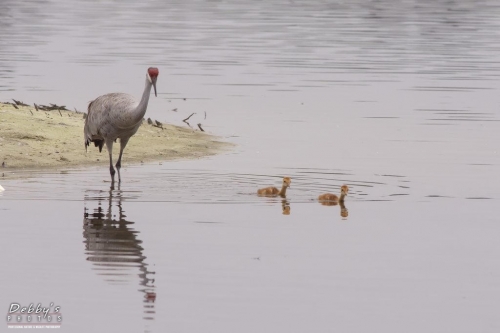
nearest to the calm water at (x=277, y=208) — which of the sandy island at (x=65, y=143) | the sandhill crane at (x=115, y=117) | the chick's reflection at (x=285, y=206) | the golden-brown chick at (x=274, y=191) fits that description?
the chick's reflection at (x=285, y=206)

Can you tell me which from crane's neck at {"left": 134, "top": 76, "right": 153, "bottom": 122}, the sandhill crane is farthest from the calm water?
crane's neck at {"left": 134, "top": 76, "right": 153, "bottom": 122}

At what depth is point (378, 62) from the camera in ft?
119

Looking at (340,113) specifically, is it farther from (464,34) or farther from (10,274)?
(464,34)

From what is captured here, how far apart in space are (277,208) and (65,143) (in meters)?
5.51

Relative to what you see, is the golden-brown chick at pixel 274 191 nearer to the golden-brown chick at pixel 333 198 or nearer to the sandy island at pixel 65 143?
the golden-brown chick at pixel 333 198

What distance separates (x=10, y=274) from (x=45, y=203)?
379 centimetres

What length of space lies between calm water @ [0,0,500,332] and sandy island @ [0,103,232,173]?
0.60 metres

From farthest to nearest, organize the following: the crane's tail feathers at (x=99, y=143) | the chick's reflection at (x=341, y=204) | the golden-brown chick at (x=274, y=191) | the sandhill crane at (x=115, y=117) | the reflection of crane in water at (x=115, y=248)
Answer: the crane's tail feathers at (x=99, y=143) < the sandhill crane at (x=115, y=117) < the golden-brown chick at (x=274, y=191) < the chick's reflection at (x=341, y=204) < the reflection of crane in water at (x=115, y=248)

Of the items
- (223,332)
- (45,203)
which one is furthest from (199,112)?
(223,332)

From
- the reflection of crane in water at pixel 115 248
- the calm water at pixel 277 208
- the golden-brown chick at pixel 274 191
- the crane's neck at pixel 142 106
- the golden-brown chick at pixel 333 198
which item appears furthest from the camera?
the crane's neck at pixel 142 106

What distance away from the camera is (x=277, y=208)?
1502cm

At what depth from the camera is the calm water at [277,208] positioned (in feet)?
34.4

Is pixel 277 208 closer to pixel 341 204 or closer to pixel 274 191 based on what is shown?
pixel 274 191

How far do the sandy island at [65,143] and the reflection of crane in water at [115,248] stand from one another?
3393 millimetres
